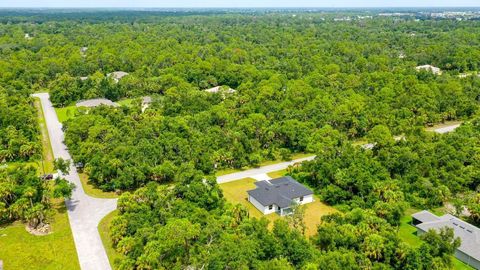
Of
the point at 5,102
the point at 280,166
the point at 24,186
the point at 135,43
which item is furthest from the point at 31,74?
the point at 280,166

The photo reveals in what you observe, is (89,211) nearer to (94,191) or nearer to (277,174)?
(94,191)

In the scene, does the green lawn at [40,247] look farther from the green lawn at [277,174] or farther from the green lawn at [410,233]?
the green lawn at [410,233]

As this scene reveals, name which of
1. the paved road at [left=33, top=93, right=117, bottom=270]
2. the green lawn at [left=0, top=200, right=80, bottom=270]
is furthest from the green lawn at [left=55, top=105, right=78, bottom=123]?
the green lawn at [left=0, top=200, right=80, bottom=270]

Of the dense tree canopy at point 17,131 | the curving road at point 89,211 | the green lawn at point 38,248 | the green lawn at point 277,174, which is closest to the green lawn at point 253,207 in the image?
the curving road at point 89,211

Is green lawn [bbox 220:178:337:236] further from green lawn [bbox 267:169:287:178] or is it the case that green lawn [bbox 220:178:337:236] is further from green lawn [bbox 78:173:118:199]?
green lawn [bbox 78:173:118:199]

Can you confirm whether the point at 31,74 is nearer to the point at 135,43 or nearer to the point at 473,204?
the point at 135,43

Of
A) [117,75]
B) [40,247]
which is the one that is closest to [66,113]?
[117,75]
